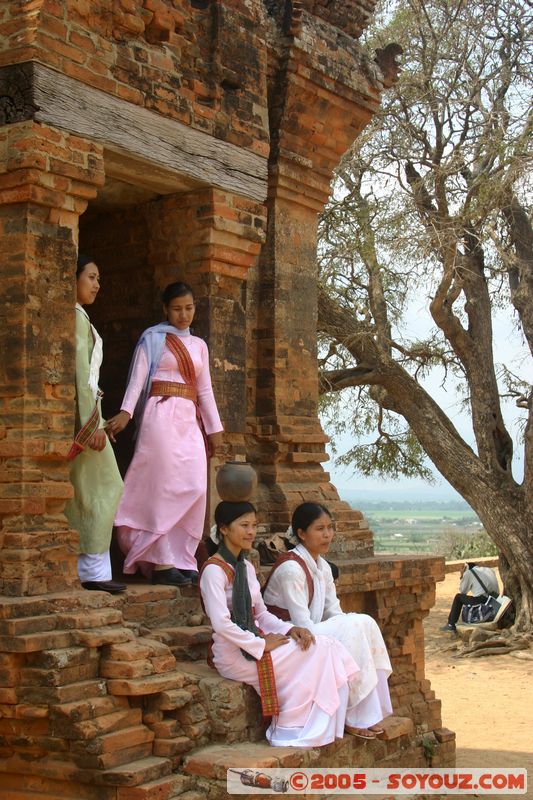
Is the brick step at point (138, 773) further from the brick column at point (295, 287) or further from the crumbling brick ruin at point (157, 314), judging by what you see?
the brick column at point (295, 287)

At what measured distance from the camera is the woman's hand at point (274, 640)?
Result: 536cm

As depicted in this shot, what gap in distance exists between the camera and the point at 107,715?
4.85m

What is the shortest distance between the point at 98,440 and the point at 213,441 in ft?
3.54

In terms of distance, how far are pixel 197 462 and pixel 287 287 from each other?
7.76 ft

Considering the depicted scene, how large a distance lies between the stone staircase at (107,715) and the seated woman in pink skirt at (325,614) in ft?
1.30

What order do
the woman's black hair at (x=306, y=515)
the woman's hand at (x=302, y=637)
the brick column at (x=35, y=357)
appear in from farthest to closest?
the woman's black hair at (x=306, y=515) → the woman's hand at (x=302, y=637) → the brick column at (x=35, y=357)

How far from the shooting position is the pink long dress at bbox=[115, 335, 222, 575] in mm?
Result: 6102

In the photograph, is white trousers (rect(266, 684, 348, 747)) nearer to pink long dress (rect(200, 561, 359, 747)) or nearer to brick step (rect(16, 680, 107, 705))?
pink long dress (rect(200, 561, 359, 747))

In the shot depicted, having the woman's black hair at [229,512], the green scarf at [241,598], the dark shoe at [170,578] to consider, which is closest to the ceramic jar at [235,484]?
the woman's black hair at [229,512]

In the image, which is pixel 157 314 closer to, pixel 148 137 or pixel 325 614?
pixel 148 137

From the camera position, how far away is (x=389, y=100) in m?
14.5

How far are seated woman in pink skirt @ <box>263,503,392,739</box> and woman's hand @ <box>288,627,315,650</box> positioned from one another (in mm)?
251

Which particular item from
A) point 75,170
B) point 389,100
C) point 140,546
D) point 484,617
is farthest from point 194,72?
point 484,617

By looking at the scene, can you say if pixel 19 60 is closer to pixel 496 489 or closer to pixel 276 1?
pixel 276 1
